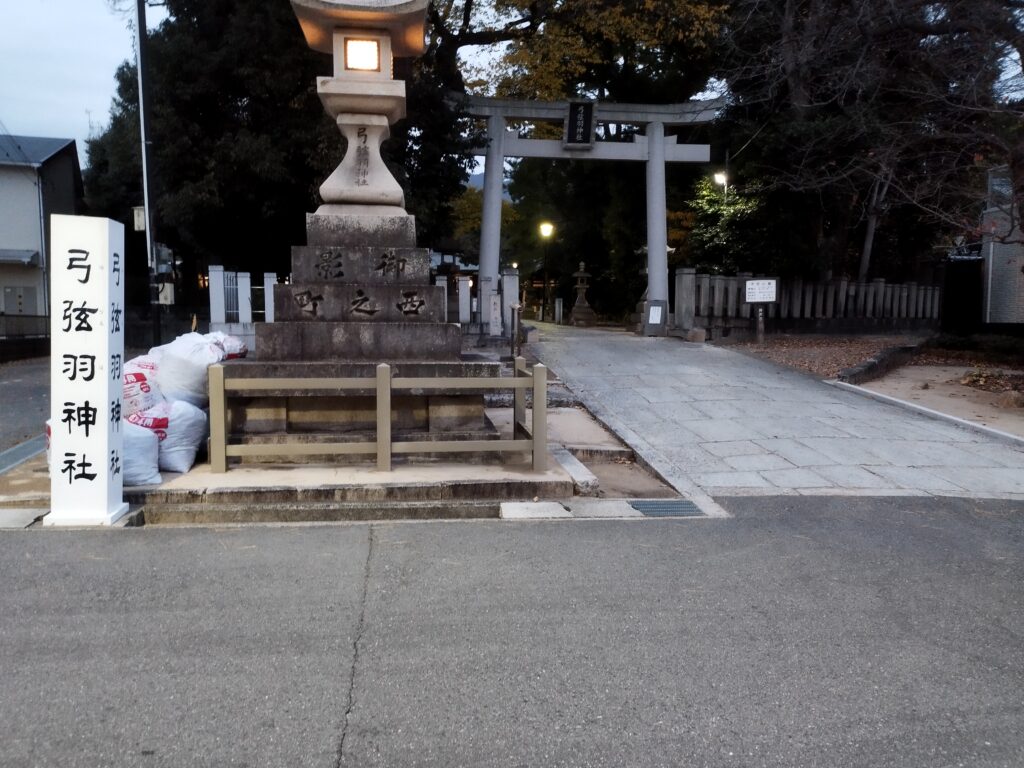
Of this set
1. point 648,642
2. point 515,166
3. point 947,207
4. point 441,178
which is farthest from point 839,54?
point 515,166

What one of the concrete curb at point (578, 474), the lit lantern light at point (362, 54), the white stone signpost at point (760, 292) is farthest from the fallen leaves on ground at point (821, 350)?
the lit lantern light at point (362, 54)

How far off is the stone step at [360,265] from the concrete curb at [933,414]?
7.00 m

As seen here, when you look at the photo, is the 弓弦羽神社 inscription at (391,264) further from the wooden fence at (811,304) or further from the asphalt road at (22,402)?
the wooden fence at (811,304)

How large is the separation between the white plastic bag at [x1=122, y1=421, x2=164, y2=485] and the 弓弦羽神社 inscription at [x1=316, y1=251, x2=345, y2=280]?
256 cm

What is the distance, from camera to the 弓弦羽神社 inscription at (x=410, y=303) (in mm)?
8078

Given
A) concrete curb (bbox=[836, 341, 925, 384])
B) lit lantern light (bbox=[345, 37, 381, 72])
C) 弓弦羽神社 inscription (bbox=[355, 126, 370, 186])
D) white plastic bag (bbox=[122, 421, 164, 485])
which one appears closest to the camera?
white plastic bag (bbox=[122, 421, 164, 485])

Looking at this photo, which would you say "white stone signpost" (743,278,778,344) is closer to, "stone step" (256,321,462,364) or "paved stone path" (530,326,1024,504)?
"paved stone path" (530,326,1024,504)

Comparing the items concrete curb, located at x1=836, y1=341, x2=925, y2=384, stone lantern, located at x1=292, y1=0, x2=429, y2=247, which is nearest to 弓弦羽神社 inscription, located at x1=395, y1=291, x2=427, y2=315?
stone lantern, located at x1=292, y1=0, x2=429, y2=247

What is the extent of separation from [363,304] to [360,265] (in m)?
0.47

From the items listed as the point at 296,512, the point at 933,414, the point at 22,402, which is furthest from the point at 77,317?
the point at 933,414

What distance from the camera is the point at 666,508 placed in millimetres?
6422

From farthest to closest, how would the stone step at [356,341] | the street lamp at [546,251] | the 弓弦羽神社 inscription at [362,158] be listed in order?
1. the street lamp at [546,251]
2. the 弓弦羽神社 inscription at [362,158]
3. the stone step at [356,341]

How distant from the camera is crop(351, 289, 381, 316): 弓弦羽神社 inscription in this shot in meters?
7.99

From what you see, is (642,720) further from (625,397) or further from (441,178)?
(441,178)
